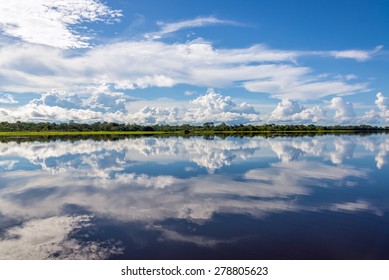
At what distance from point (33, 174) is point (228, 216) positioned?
769 inches

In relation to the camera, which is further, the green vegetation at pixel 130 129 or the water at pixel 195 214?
the green vegetation at pixel 130 129

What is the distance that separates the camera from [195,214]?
575 inches

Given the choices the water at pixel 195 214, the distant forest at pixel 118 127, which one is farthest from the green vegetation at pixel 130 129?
the water at pixel 195 214

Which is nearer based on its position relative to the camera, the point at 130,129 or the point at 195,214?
the point at 195,214

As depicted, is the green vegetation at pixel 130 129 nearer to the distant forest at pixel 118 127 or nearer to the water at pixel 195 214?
the distant forest at pixel 118 127

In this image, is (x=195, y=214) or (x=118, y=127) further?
(x=118, y=127)

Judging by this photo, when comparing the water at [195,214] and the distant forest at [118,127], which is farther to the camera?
the distant forest at [118,127]

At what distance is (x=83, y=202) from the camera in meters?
17.1

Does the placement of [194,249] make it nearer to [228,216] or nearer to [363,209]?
[228,216]

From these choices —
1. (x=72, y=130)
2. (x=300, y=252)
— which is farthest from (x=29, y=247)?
(x=72, y=130)

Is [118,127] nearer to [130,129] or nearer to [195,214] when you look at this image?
[130,129]

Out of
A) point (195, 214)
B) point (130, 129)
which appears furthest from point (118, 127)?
point (195, 214)

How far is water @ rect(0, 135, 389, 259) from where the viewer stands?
1049 centimetres

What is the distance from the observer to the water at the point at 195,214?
Result: 34.4 feet
